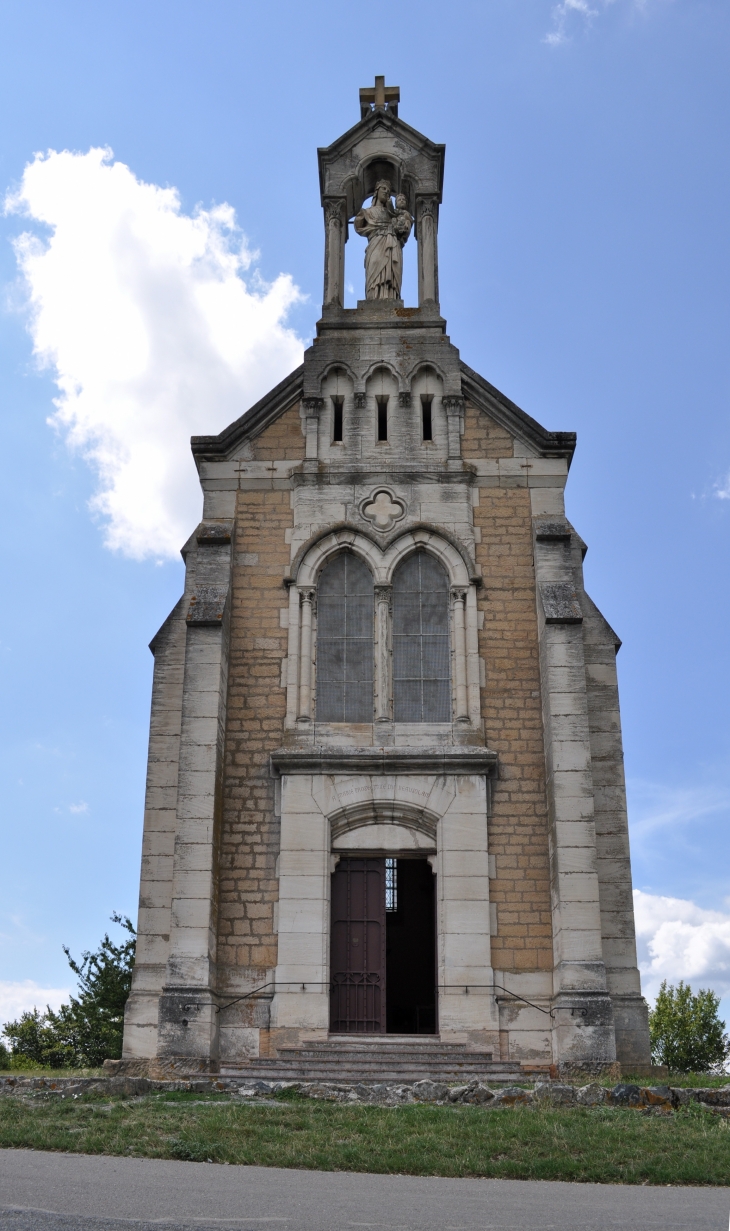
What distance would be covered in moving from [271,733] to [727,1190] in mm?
10339

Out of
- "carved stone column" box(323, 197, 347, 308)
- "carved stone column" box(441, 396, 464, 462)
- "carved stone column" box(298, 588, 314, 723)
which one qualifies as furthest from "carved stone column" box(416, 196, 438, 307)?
"carved stone column" box(298, 588, 314, 723)

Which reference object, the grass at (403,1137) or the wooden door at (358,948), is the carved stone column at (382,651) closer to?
the wooden door at (358,948)

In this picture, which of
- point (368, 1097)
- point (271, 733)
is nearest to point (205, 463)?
point (271, 733)

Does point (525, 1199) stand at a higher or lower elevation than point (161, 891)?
lower

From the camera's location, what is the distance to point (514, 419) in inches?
750

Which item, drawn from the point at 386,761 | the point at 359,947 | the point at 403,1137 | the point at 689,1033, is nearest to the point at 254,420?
the point at 386,761

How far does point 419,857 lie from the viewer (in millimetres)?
16906

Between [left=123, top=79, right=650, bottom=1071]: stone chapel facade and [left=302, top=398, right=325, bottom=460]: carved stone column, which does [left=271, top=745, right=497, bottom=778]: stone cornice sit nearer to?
[left=123, top=79, right=650, bottom=1071]: stone chapel facade

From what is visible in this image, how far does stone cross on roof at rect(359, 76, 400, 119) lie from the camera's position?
2223 centimetres

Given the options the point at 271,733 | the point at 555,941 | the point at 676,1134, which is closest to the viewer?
the point at 676,1134

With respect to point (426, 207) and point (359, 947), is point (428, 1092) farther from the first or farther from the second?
point (426, 207)

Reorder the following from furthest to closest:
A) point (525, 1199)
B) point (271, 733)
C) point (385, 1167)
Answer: point (271, 733), point (385, 1167), point (525, 1199)

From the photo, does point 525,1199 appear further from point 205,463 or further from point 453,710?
point 205,463

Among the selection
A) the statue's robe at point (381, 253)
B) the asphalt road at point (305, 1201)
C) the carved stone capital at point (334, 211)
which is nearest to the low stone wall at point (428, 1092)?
the asphalt road at point (305, 1201)
